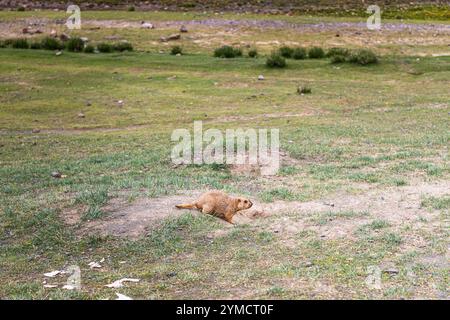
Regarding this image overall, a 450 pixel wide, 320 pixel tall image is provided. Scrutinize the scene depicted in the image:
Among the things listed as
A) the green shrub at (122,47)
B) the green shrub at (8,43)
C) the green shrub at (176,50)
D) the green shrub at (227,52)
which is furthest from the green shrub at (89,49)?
the green shrub at (227,52)

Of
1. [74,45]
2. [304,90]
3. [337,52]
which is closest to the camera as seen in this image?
[304,90]

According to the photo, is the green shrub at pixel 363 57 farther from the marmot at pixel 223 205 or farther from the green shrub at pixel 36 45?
the marmot at pixel 223 205

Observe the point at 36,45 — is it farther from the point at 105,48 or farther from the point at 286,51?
the point at 286,51

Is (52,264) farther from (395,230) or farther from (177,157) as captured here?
(177,157)

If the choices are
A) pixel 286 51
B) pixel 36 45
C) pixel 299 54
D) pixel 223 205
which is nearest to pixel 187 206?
pixel 223 205

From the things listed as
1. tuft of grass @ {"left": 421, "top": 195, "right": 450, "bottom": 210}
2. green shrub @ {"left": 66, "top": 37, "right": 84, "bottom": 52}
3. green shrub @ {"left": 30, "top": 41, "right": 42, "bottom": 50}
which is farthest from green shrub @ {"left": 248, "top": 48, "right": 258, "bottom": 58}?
tuft of grass @ {"left": 421, "top": 195, "right": 450, "bottom": 210}

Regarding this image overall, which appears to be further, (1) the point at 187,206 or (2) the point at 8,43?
(2) the point at 8,43

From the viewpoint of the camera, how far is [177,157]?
1297cm

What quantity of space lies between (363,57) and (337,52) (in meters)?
1.55

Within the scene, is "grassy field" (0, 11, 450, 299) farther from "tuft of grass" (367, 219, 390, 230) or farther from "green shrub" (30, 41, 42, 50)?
"green shrub" (30, 41, 42, 50)

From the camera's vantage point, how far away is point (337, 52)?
2723 centimetres

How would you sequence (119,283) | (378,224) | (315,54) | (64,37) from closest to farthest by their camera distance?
(119,283)
(378,224)
(315,54)
(64,37)

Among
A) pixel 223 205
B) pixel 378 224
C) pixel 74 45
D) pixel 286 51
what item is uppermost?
pixel 74 45
